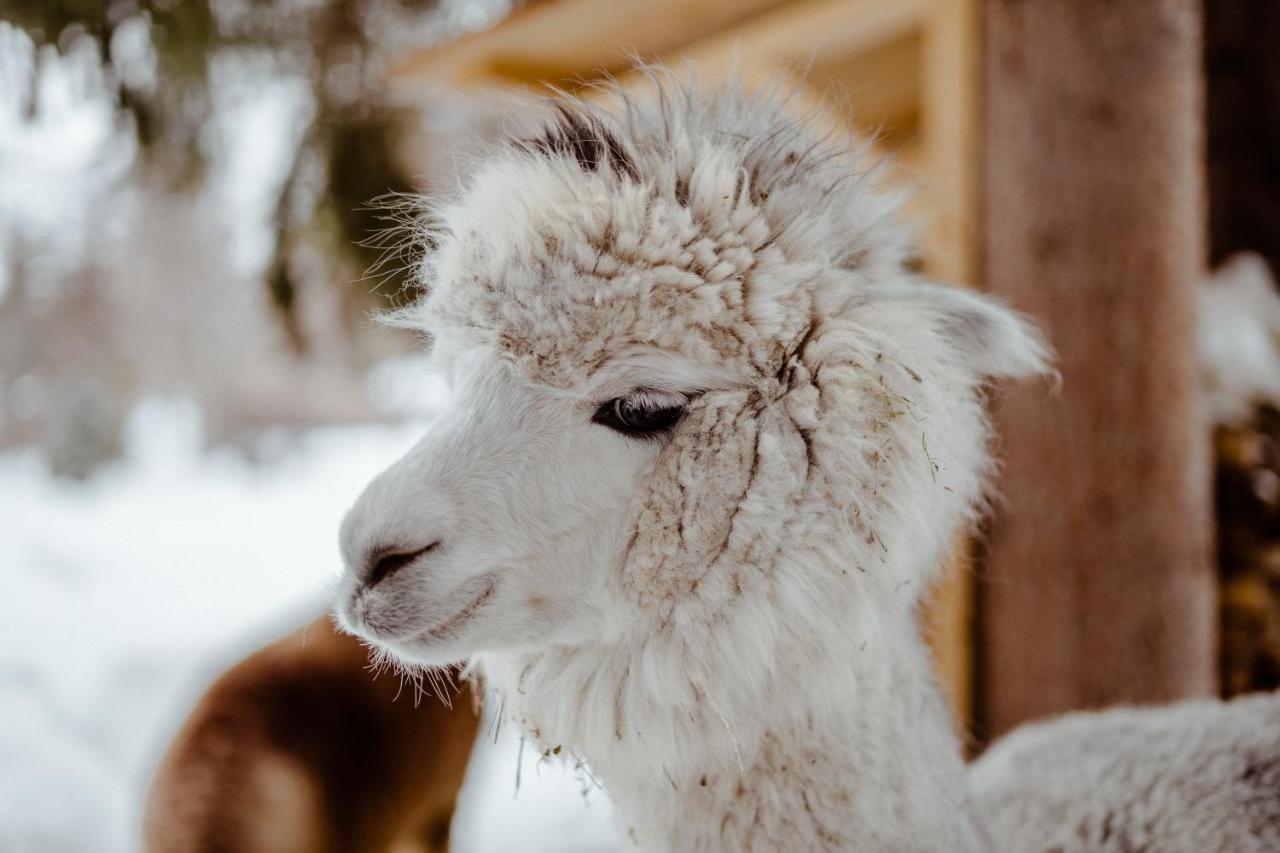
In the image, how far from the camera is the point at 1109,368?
2.28 metres

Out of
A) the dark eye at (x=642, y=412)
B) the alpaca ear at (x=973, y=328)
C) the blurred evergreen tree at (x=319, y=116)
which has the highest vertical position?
the blurred evergreen tree at (x=319, y=116)

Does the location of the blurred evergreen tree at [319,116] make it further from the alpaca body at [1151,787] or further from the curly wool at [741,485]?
the alpaca body at [1151,787]

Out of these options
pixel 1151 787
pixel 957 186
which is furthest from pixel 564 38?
pixel 1151 787

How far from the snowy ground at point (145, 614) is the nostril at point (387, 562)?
1.53 m

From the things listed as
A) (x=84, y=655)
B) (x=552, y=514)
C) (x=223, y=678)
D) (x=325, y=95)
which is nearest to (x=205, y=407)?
(x=84, y=655)

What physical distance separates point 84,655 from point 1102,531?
11.5ft

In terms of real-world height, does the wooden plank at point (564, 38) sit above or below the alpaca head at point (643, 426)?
above

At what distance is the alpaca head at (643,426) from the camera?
42.1 inches

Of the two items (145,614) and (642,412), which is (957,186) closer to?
(642,412)

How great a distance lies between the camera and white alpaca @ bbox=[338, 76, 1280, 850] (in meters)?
1.09

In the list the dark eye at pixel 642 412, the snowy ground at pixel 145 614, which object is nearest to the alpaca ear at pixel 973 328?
the dark eye at pixel 642 412

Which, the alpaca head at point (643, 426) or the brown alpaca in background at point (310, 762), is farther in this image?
the brown alpaca in background at point (310, 762)

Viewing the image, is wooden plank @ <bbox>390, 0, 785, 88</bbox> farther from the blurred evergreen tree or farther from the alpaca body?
the alpaca body

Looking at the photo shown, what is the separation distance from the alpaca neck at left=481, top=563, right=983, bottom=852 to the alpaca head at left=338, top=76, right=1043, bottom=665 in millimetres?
75
